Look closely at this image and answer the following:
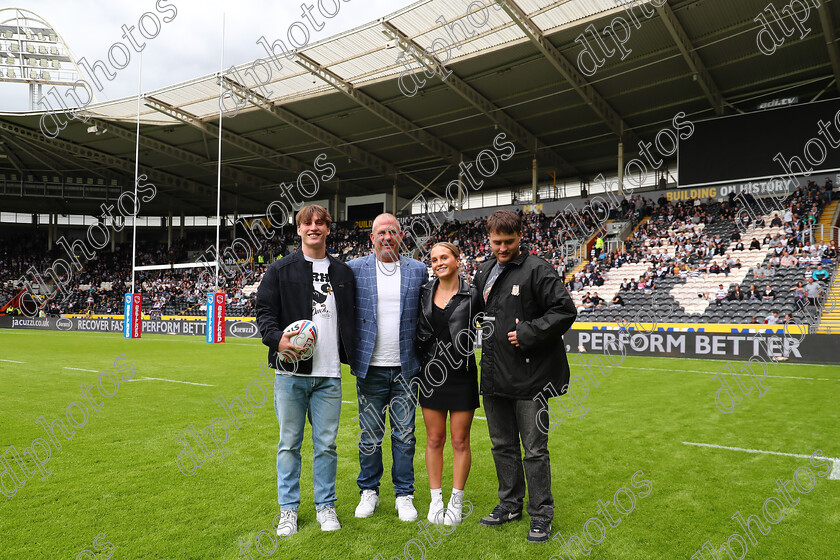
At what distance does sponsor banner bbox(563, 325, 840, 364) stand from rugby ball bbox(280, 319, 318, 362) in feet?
39.3

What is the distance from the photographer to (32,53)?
104 feet

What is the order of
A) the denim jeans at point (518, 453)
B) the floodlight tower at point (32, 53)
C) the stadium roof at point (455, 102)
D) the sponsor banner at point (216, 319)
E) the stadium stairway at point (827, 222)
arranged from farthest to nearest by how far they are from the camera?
the floodlight tower at point (32, 53) < the sponsor banner at point (216, 319) < the stadium stairway at point (827, 222) < the stadium roof at point (455, 102) < the denim jeans at point (518, 453)

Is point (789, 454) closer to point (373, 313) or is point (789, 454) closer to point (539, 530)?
point (539, 530)

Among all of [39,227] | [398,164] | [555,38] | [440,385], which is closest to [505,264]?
[440,385]

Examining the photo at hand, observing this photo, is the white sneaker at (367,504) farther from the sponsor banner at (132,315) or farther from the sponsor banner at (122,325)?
the sponsor banner at (132,315)

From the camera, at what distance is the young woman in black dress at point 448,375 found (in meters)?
3.47

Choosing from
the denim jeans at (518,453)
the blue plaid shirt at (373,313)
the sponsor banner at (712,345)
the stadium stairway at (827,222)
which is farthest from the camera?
the stadium stairway at (827,222)

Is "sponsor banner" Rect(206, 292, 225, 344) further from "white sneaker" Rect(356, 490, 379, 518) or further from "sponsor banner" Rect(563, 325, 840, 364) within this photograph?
"white sneaker" Rect(356, 490, 379, 518)

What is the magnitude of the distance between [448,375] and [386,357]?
399mm

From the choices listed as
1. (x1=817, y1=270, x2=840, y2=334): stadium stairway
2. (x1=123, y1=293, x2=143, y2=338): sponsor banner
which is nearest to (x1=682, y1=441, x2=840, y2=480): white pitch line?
(x1=817, y1=270, x2=840, y2=334): stadium stairway

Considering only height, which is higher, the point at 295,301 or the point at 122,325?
the point at 295,301

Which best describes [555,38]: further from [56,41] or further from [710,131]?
[56,41]

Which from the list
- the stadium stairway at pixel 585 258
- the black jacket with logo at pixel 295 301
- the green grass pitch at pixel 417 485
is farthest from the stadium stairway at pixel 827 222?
the black jacket with logo at pixel 295 301

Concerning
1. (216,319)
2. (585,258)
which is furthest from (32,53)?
(585,258)
